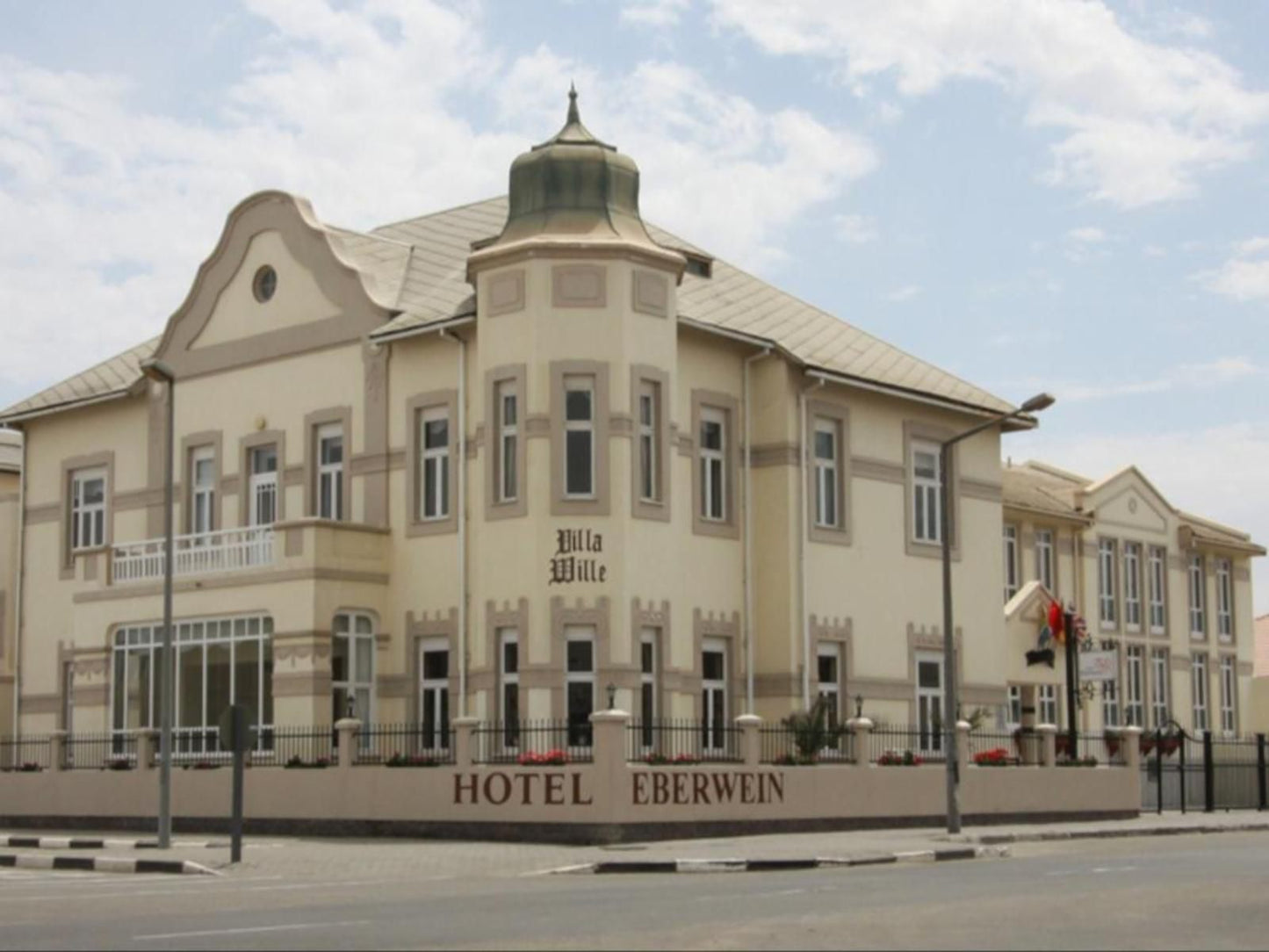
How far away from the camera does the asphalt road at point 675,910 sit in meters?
14.2

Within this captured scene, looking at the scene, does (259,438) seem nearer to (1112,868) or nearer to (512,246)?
(512,246)

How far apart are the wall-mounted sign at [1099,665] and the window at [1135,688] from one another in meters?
12.2

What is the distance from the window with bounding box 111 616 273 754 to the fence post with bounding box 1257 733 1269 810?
20728 millimetres

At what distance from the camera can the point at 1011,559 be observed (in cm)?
4862

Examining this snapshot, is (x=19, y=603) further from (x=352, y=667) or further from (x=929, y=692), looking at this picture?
(x=929, y=692)

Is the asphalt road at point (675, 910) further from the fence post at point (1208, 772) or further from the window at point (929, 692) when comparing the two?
the fence post at point (1208, 772)

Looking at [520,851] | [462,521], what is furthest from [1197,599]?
[520,851]

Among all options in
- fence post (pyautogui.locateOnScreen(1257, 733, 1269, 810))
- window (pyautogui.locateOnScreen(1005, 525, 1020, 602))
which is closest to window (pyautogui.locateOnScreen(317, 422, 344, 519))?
window (pyautogui.locateOnScreen(1005, 525, 1020, 602))

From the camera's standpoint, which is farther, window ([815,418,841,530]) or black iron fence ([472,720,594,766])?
window ([815,418,841,530])

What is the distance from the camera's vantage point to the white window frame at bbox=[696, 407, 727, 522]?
35906 millimetres

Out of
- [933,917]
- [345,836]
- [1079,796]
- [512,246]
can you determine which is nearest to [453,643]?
[345,836]

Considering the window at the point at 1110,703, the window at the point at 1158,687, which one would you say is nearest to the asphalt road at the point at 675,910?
the window at the point at 1110,703

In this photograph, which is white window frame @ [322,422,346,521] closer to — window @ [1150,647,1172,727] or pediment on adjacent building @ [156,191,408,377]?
pediment on adjacent building @ [156,191,408,377]

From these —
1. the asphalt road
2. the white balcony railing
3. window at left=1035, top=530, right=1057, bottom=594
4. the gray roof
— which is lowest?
the asphalt road
